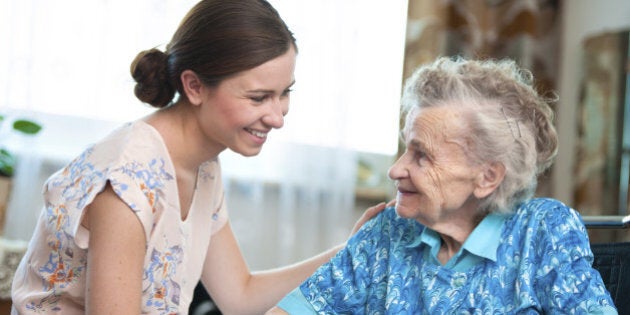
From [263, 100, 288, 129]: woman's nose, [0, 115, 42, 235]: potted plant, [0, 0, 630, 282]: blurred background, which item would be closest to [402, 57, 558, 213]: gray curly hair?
[263, 100, 288, 129]: woman's nose

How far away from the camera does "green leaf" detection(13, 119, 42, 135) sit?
2824mm

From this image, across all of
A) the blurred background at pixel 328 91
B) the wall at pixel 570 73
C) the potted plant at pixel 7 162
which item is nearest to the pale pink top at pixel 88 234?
the potted plant at pixel 7 162

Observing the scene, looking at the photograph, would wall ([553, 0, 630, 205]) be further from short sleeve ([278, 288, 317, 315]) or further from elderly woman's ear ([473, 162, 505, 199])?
short sleeve ([278, 288, 317, 315])

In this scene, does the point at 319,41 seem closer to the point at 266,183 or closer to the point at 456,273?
the point at 266,183

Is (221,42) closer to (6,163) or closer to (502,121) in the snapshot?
(502,121)

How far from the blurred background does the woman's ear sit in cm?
142

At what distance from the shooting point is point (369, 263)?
1766 millimetres

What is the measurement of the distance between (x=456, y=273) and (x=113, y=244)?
68 centimetres

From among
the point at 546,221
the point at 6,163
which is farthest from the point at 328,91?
the point at 546,221

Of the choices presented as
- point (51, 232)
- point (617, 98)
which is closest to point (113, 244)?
point (51, 232)

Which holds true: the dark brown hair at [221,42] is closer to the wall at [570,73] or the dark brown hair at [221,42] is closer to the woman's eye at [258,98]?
the woman's eye at [258,98]

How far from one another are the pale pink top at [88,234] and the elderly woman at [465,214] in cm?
27

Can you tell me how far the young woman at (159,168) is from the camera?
1.60m

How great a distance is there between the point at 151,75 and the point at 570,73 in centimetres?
253
